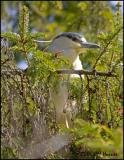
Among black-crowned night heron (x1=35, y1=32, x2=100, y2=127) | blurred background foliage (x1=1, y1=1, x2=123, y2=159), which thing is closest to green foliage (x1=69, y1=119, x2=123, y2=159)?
blurred background foliage (x1=1, y1=1, x2=123, y2=159)

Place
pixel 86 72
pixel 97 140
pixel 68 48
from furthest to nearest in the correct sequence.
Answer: pixel 68 48 → pixel 86 72 → pixel 97 140

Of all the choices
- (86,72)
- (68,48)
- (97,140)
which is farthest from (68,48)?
Answer: (97,140)

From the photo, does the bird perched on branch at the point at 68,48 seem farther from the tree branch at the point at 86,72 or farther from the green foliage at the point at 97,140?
the green foliage at the point at 97,140

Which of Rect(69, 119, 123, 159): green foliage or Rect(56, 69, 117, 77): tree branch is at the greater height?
Rect(56, 69, 117, 77): tree branch

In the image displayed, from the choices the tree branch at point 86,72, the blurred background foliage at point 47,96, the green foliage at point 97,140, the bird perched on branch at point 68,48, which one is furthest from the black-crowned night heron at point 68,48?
the green foliage at point 97,140

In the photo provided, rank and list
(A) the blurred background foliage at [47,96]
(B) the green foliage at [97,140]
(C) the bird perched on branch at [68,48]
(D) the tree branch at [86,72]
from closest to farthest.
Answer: (B) the green foliage at [97,140], (A) the blurred background foliage at [47,96], (D) the tree branch at [86,72], (C) the bird perched on branch at [68,48]

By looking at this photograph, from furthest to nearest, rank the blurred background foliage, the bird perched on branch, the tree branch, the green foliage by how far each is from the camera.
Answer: the bird perched on branch < the tree branch < the blurred background foliage < the green foliage

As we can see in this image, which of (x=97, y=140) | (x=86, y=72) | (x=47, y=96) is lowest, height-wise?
(x=97, y=140)

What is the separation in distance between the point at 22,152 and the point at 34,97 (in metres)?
0.40

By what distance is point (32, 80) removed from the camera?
2.72m

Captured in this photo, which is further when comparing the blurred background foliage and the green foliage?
the blurred background foliage

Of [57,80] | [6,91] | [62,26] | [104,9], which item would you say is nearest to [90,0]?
[104,9]

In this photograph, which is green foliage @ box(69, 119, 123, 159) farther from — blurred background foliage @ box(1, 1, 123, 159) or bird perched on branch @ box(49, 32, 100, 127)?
bird perched on branch @ box(49, 32, 100, 127)

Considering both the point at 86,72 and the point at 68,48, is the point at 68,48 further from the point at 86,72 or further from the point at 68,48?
the point at 86,72
